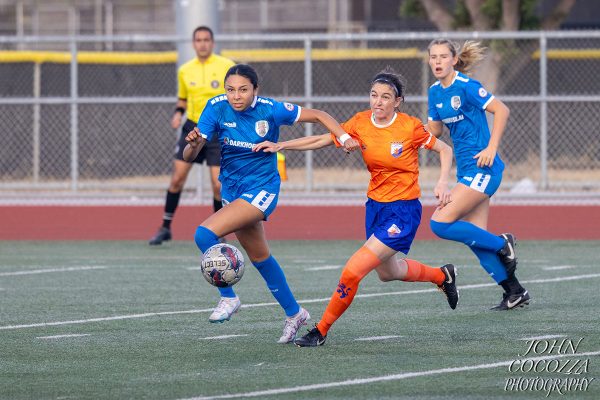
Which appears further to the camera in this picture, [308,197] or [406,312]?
[308,197]

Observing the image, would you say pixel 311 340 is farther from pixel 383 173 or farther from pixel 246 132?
pixel 246 132

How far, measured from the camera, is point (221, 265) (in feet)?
27.7

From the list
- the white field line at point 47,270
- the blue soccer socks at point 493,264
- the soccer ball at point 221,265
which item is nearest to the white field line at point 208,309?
the blue soccer socks at point 493,264

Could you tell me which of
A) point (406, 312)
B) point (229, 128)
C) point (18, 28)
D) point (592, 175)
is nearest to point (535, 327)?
point (406, 312)

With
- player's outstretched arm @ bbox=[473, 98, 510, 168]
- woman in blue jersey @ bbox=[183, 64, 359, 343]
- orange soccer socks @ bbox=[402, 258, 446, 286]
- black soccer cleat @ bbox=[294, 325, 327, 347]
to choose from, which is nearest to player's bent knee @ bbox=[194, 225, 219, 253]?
woman in blue jersey @ bbox=[183, 64, 359, 343]

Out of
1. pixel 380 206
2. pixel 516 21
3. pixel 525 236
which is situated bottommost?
pixel 525 236

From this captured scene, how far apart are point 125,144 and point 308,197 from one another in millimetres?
3252

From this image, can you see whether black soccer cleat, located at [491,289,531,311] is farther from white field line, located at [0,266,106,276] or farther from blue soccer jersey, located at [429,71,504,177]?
white field line, located at [0,266,106,276]

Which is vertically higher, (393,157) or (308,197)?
A: (393,157)

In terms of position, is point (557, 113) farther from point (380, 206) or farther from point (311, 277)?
point (380, 206)

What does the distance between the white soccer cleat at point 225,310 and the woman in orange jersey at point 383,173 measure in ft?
2.73

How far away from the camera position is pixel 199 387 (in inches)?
272

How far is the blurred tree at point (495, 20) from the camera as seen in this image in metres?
18.9

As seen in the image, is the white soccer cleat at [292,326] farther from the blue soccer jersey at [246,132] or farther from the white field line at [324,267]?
the white field line at [324,267]
